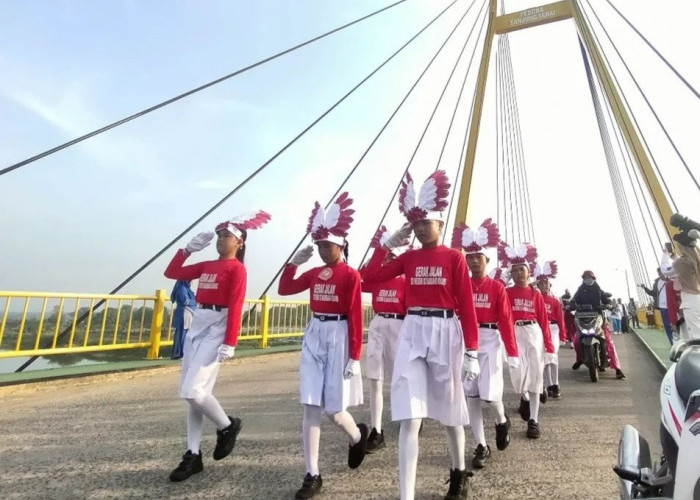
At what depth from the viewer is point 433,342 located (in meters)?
3.03

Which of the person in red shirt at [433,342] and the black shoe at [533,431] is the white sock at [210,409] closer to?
the person in red shirt at [433,342]

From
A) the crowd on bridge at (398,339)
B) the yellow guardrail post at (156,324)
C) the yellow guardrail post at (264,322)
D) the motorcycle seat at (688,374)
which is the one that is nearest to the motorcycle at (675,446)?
the motorcycle seat at (688,374)

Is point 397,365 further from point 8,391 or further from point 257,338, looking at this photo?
point 257,338

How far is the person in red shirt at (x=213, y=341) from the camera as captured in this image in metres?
3.39

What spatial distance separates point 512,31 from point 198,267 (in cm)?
1263

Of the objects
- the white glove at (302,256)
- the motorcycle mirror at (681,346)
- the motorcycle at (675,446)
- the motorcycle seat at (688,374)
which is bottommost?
the motorcycle at (675,446)

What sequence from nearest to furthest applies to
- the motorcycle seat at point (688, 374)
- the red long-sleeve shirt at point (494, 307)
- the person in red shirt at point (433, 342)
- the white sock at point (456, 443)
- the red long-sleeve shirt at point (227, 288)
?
the motorcycle seat at point (688, 374), the person in red shirt at point (433, 342), the white sock at point (456, 443), the red long-sleeve shirt at point (227, 288), the red long-sleeve shirt at point (494, 307)

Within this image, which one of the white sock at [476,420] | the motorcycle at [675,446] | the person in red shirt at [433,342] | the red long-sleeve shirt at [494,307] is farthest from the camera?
the red long-sleeve shirt at [494,307]

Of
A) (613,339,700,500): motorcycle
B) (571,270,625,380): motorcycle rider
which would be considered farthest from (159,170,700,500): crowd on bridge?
(571,270,625,380): motorcycle rider

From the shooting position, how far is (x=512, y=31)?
13266 millimetres

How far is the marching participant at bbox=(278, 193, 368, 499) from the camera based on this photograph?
320 centimetres

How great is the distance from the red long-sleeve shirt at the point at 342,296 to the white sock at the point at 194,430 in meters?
1.16

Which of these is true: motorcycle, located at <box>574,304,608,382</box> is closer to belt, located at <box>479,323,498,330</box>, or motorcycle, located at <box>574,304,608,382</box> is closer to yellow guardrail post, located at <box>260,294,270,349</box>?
belt, located at <box>479,323,498,330</box>

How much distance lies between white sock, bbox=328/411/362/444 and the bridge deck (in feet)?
A: 0.84
